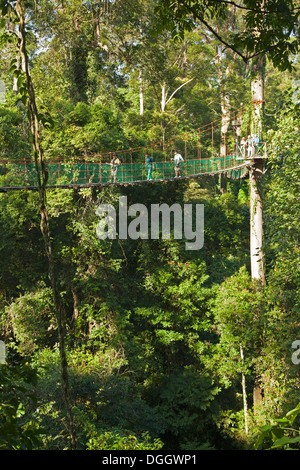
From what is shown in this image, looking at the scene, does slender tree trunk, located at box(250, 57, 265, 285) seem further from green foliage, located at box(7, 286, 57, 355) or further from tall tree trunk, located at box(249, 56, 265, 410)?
green foliage, located at box(7, 286, 57, 355)

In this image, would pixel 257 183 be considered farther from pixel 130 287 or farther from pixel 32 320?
pixel 32 320

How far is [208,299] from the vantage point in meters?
11.3

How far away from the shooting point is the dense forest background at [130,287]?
24.7ft

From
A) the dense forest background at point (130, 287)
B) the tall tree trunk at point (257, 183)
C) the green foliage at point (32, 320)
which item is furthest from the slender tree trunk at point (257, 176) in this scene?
the green foliage at point (32, 320)

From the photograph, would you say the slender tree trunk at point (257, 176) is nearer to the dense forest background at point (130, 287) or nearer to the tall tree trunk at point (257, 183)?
the tall tree trunk at point (257, 183)

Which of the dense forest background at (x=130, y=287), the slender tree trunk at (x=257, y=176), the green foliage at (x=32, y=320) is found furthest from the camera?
the green foliage at (x=32, y=320)

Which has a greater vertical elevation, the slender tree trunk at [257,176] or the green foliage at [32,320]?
the slender tree trunk at [257,176]

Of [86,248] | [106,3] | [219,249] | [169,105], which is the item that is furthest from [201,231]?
[106,3]

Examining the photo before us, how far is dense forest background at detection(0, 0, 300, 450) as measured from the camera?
7.52 m

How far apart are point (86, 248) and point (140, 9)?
7.32 m

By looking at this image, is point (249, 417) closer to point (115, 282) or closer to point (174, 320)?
point (174, 320)

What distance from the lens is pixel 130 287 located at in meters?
Result: 12.2

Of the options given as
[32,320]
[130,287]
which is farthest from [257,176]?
[32,320]

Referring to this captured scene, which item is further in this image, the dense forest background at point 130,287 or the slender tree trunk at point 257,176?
the slender tree trunk at point 257,176
